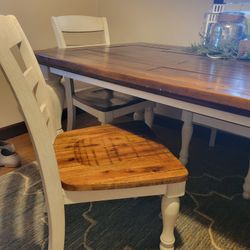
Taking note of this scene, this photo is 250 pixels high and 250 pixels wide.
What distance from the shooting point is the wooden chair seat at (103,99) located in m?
1.42

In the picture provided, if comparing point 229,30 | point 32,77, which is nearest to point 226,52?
point 229,30

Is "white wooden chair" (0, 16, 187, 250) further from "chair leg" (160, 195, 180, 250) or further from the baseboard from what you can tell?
the baseboard

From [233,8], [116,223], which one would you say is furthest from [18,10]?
[116,223]

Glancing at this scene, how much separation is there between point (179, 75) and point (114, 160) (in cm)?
34

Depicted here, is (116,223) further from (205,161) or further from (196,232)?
(205,161)

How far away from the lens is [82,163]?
0.86 metres

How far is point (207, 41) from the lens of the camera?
A: 135 centimetres

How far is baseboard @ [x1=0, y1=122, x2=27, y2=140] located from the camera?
193cm

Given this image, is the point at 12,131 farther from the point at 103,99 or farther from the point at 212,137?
the point at 212,137

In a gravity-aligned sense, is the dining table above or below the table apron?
above

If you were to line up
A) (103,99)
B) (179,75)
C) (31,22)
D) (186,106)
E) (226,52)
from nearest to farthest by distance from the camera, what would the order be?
(186,106) < (179,75) < (226,52) < (103,99) < (31,22)

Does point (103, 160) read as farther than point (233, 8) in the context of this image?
No

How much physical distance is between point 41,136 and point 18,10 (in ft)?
4.96

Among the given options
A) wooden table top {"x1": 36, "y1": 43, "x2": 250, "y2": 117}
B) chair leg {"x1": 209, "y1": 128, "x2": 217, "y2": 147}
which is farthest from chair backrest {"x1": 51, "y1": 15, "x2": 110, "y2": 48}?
chair leg {"x1": 209, "y1": 128, "x2": 217, "y2": 147}
